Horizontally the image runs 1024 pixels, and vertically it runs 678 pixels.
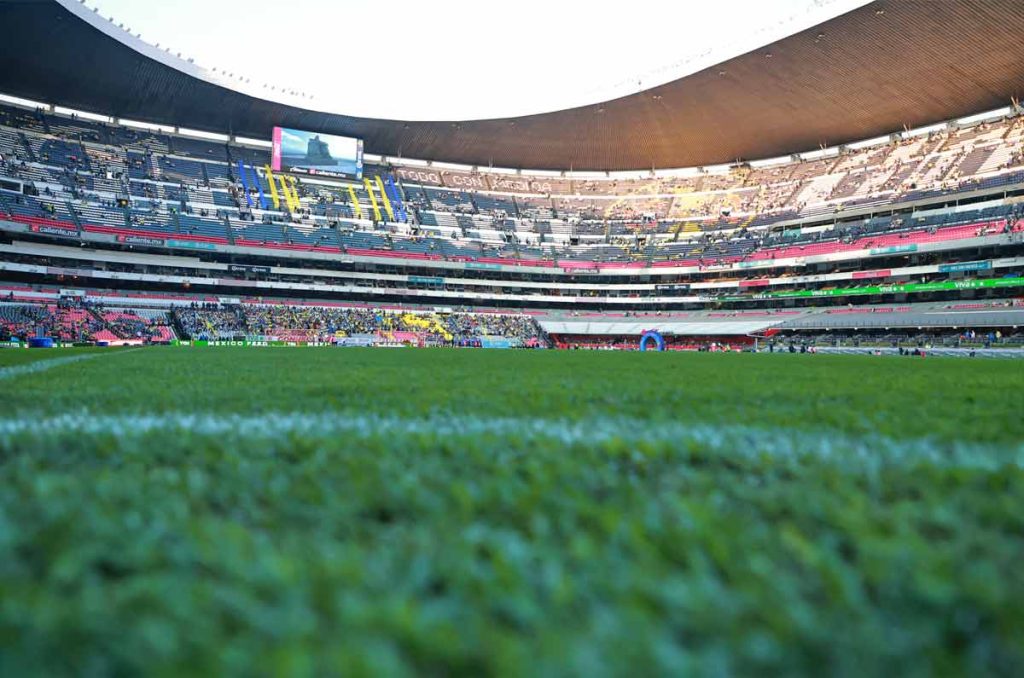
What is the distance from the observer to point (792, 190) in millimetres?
48312

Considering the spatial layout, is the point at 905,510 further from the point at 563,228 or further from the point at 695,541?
the point at 563,228

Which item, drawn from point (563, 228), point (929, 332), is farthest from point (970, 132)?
point (563, 228)

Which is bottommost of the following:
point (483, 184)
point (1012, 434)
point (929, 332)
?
point (929, 332)

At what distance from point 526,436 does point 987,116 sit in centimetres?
5435

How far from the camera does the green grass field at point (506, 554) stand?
1.77ft

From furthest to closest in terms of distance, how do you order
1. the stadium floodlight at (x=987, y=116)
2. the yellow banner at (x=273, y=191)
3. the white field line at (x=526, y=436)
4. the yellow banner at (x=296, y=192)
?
the yellow banner at (x=296, y=192) < the yellow banner at (x=273, y=191) < the stadium floodlight at (x=987, y=116) < the white field line at (x=526, y=436)

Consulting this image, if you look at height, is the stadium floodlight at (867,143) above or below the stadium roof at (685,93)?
below

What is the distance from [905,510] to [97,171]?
51950 millimetres

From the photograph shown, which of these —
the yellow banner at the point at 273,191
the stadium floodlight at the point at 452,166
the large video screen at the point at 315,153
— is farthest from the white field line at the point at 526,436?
the stadium floodlight at the point at 452,166

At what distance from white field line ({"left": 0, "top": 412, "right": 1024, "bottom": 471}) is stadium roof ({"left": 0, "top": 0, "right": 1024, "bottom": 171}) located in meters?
38.9

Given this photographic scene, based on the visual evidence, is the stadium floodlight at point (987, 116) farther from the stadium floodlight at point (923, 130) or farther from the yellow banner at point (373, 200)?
the yellow banner at point (373, 200)

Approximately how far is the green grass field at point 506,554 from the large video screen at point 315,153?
5261cm

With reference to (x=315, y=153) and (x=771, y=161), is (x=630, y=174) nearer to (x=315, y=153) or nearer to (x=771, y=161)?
(x=771, y=161)

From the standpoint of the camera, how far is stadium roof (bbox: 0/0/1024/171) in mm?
32906
